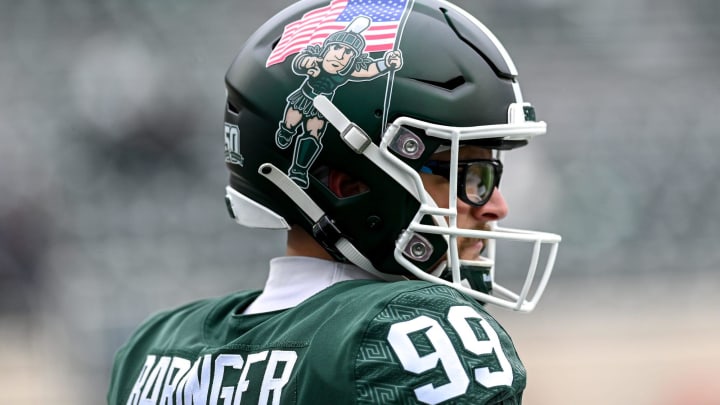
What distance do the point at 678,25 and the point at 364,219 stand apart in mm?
3914

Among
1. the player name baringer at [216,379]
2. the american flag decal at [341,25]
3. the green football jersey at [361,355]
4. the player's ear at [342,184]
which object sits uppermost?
the american flag decal at [341,25]

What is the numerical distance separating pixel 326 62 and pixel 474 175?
1.05 feet

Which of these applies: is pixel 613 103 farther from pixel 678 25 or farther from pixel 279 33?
pixel 279 33

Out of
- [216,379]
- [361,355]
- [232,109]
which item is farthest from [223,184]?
[361,355]

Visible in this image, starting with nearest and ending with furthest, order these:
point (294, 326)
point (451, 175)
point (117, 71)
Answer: point (294, 326) → point (451, 175) → point (117, 71)

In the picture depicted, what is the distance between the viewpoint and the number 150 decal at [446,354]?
1232 mm

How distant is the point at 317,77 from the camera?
158 cm

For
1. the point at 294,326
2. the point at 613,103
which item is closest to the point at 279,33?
the point at 294,326

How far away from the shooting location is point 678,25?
16.3ft

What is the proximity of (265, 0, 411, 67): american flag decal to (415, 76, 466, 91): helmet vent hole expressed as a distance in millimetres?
90

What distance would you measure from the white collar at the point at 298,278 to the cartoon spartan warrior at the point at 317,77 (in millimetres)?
136

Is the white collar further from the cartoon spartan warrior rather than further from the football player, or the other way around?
the cartoon spartan warrior

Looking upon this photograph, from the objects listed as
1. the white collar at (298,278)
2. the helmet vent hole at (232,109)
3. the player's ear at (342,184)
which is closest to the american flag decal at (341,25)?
the helmet vent hole at (232,109)

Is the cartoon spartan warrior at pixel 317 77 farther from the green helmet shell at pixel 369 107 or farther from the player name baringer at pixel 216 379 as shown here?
the player name baringer at pixel 216 379
